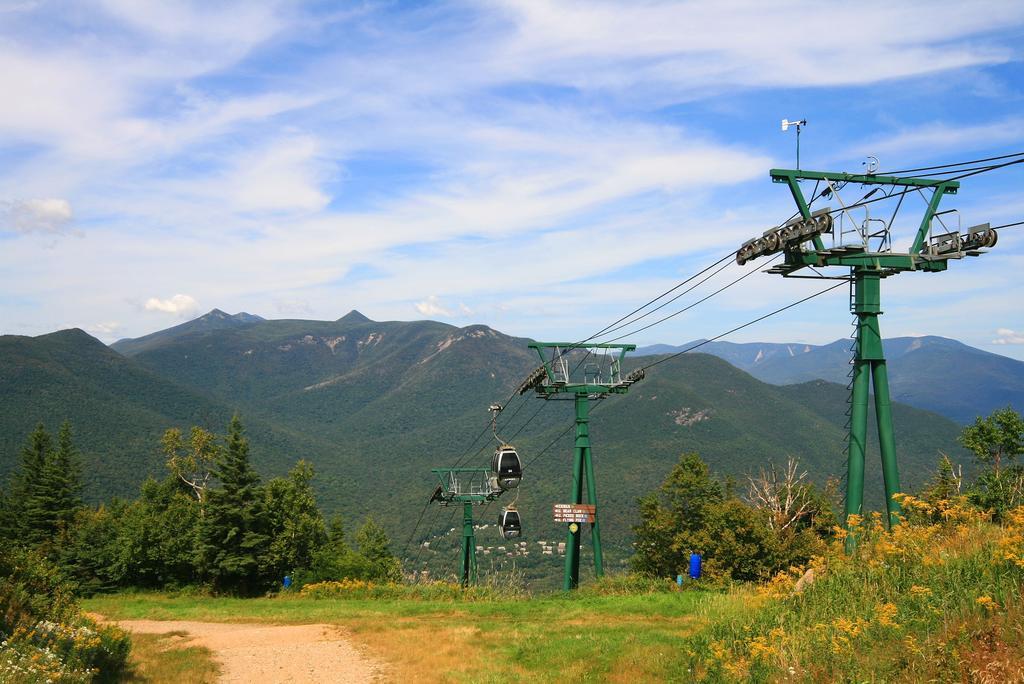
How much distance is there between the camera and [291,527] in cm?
4131

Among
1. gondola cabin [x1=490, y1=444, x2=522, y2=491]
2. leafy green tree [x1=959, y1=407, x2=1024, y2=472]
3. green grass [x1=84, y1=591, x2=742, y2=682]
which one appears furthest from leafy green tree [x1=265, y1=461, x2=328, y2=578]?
leafy green tree [x1=959, y1=407, x2=1024, y2=472]

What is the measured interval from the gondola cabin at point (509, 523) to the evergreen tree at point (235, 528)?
14374 mm

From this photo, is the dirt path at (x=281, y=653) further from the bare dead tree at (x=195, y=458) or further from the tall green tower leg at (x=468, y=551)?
the bare dead tree at (x=195, y=458)

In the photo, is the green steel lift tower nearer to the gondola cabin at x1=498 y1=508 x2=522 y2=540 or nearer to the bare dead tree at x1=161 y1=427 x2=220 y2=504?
the gondola cabin at x1=498 y1=508 x2=522 y2=540

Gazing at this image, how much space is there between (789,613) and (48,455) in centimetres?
5361

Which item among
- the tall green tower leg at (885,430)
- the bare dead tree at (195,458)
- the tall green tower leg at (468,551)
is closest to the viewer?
the tall green tower leg at (885,430)

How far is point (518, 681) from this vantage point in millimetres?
13398

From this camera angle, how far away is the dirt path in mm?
15070

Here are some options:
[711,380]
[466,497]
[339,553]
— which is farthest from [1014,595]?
[711,380]

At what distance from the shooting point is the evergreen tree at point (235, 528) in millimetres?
37656

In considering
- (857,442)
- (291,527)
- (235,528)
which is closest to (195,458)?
(291,527)

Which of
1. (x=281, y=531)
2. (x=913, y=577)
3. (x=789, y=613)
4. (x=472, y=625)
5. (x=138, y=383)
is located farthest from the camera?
(x=138, y=383)

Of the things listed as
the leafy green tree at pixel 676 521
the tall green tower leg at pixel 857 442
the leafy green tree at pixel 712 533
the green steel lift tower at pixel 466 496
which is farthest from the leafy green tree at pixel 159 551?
the tall green tower leg at pixel 857 442

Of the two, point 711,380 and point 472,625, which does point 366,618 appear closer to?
point 472,625
